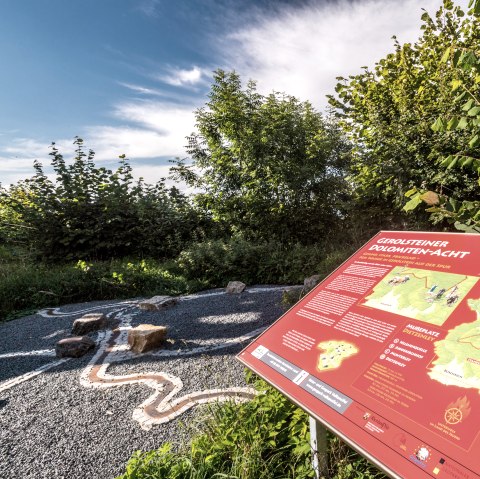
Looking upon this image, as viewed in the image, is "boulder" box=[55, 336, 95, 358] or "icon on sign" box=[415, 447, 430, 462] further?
"boulder" box=[55, 336, 95, 358]

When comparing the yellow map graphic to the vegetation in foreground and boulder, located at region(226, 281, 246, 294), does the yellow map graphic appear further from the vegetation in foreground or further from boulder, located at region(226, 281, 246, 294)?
boulder, located at region(226, 281, 246, 294)

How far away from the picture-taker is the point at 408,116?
22.5ft

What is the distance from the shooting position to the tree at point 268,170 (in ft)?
33.6

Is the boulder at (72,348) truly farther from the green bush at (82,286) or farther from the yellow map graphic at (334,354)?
the yellow map graphic at (334,354)

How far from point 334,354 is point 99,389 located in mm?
2958

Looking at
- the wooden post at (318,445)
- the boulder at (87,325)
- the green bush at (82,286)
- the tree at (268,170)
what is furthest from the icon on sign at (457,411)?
the tree at (268,170)

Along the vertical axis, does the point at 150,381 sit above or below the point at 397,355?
below

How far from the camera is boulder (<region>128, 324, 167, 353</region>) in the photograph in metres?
4.38

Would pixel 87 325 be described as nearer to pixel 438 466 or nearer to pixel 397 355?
pixel 397 355

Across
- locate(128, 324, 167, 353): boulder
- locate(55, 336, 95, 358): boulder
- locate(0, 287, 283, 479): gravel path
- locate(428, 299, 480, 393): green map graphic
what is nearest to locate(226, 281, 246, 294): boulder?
locate(0, 287, 283, 479): gravel path

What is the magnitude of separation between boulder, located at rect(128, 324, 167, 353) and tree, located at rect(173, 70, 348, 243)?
6.33 metres

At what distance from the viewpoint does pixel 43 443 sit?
2.72 m

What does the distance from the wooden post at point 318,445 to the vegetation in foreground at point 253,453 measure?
114 mm

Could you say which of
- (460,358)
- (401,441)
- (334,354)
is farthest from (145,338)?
(460,358)
